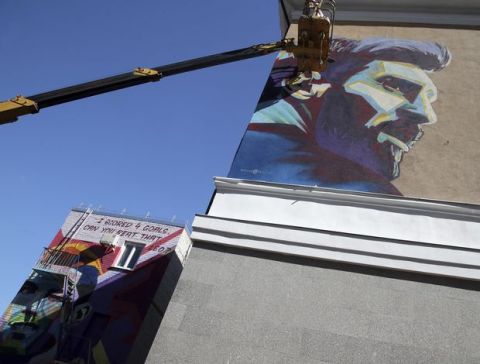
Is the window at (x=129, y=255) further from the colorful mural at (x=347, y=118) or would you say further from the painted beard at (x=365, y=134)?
the painted beard at (x=365, y=134)

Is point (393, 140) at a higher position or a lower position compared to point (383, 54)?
lower

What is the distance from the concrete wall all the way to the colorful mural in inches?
65.7

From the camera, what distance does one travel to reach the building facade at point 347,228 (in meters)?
4.58

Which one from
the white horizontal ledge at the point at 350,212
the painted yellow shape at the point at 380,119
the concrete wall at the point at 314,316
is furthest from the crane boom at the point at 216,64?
the concrete wall at the point at 314,316

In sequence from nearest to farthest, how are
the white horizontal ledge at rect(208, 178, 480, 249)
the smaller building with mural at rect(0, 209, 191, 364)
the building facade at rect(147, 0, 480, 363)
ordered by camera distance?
the building facade at rect(147, 0, 480, 363) → the white horizontal ledge at rect(208, 178, 480, 249) → the smaller building with mural at rect(0, 209, 191, 364)

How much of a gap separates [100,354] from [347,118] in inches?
531

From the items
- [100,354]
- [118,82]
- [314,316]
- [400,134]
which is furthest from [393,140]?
[100,354]

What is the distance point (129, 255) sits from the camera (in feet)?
59.5

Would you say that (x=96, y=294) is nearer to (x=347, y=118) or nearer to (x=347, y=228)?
(x=347, y=118)

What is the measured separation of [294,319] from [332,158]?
116 inches

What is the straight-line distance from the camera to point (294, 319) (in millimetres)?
4738

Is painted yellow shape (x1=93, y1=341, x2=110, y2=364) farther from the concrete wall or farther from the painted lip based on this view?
the painted lip

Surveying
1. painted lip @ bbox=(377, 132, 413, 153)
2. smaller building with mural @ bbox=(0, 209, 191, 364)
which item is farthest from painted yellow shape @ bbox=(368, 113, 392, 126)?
smaller building with mural @ bbox=(0, 209, 191, 364)

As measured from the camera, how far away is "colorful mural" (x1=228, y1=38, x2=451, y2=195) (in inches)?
255
